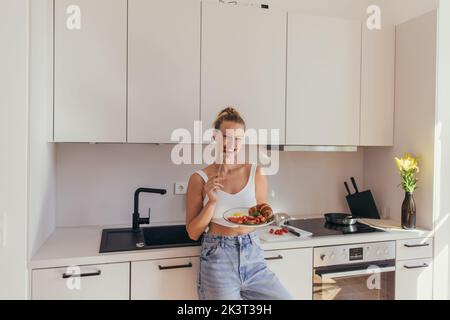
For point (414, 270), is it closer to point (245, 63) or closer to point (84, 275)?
point (245, 63)

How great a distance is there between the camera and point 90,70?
170 cm

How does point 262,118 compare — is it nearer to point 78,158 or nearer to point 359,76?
point 359,76

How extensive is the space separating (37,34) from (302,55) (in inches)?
56.7

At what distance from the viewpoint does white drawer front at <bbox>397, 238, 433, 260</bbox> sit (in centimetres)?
197

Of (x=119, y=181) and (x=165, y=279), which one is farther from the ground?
(x=119, y=181)

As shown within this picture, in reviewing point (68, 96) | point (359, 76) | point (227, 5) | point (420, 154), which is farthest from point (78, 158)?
point (420, 154)

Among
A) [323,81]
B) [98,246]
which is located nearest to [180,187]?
[98,246]

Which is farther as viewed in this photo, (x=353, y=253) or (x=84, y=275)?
(x=353, y=253)

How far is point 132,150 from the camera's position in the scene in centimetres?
209

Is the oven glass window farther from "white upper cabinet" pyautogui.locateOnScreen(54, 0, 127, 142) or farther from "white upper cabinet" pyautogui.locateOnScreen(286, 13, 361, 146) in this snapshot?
"white upper cabinet" pyautogui.locateOnScreen(54, 0, 127, 142)

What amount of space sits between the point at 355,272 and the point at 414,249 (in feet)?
1.44

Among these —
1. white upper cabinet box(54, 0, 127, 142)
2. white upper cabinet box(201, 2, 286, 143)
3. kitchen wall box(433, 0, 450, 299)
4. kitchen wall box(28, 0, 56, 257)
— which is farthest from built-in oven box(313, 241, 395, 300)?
kitchen wall box(28, 0, 56, 257)

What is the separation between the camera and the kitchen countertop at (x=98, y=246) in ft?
4.82

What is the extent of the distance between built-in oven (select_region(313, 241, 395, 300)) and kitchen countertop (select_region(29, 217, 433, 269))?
0.15ft
